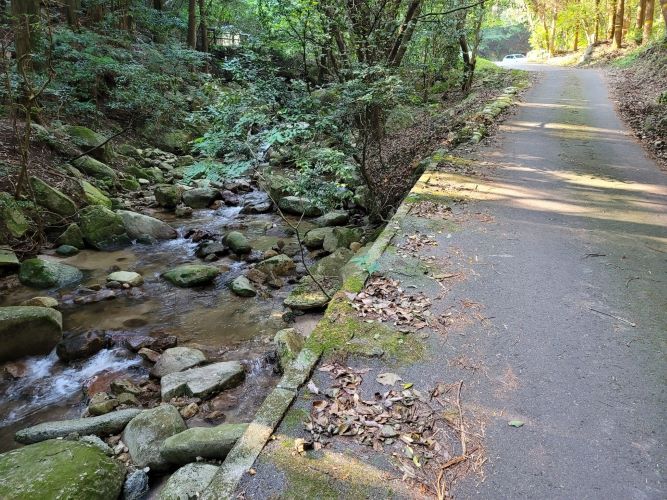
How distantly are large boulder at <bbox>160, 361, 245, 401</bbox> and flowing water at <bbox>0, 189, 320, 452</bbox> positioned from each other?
0.38 feet

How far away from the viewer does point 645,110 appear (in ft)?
40.6

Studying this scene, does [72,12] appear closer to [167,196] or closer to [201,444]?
[167,196]

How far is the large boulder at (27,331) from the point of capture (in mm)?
5227

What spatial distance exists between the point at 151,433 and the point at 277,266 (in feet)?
13.6

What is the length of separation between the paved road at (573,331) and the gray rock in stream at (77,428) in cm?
319

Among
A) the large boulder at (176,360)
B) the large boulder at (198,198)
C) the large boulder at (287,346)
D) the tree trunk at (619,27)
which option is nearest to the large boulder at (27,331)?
the large boulder at (176,360)

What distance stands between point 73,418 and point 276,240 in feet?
17.7

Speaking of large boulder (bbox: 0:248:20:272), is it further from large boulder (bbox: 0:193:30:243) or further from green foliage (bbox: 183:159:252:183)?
green foliage (bbox: 183:159:252:183)

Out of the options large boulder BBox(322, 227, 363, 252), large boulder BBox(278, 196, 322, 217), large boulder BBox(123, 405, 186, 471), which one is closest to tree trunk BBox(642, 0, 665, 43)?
large boulder BBox(278, 196, 322, 217)

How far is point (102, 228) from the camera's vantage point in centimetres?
886

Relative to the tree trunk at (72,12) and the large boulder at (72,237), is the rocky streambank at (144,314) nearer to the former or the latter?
the large boulder at (72,237)

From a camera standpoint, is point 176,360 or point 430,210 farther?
point 430,210

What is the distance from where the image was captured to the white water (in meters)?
4.73

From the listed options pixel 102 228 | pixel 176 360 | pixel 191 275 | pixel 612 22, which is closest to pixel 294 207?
pixel 191 275
